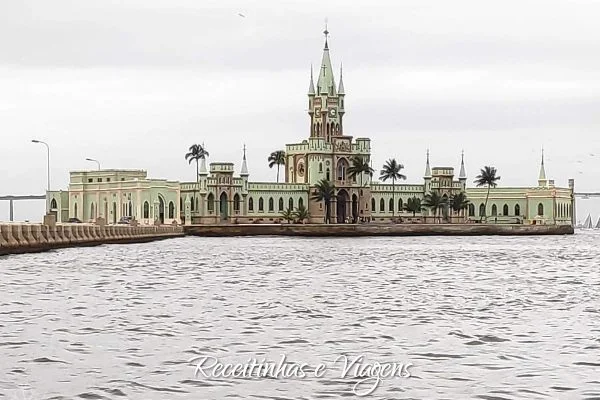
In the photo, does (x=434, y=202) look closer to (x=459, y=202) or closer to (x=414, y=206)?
(x=414, y=206)

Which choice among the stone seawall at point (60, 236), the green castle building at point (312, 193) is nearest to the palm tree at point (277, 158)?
the green castle building at point (312, 193)

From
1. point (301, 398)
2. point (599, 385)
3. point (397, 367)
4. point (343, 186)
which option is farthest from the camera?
point (343, 186)

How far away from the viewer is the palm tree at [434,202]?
17550cm

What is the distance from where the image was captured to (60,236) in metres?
67.4

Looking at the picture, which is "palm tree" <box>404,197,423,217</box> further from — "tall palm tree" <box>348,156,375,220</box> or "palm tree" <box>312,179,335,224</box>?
"palm tree" <box>312,179,335,224</box>

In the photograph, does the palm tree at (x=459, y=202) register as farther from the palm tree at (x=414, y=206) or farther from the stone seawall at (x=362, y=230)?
the stone seawall at (x=362, y=230)

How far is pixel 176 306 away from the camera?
84.7 ft

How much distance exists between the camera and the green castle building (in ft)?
507

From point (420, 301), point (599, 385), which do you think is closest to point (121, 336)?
point (599, 385)

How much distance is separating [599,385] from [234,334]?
6.95m

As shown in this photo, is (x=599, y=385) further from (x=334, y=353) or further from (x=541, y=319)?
(x=541, y=319)

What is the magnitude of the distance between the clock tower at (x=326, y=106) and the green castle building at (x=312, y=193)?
15cm

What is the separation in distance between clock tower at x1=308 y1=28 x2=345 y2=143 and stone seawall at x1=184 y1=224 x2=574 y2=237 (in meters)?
26.7

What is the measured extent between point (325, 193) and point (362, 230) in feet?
47.4
